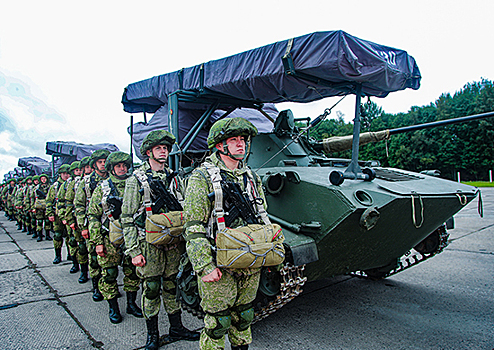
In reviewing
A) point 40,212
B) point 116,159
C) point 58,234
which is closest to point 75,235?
point 58,234

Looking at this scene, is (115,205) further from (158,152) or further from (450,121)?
(450,121)

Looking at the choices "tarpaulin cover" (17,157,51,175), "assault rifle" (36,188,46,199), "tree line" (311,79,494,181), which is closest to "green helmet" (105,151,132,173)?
"assault rifle" (36,188,46,199)

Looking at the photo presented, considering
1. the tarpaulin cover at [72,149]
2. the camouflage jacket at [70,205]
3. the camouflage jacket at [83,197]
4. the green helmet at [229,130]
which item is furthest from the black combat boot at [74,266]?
the tarpaulin cover at [72,149]

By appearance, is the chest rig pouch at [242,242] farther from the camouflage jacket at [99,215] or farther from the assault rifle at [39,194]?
the assault rifle at [39,194]

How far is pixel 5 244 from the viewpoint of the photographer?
912 cm

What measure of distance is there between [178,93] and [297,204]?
3.23 meters

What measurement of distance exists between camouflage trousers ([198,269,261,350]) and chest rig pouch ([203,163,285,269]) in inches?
7.8

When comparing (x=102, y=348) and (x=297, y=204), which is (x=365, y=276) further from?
(x=102, y=348)

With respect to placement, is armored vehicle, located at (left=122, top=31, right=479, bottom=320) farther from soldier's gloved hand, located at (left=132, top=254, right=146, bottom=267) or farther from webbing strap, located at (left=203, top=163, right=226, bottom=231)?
webbing strap, located at (left=203, top=163, right=226, bottom=231)

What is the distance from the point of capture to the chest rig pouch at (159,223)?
3.03 metres

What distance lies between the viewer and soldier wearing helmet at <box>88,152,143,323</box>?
3930 millimetres

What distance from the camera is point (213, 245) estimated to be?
97.6 inches

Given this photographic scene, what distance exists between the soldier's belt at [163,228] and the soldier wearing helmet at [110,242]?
0.95 meters

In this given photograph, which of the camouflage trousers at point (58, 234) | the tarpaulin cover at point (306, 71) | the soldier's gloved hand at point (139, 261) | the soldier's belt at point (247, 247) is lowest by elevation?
the camouflage trousers at point (58, 234)
